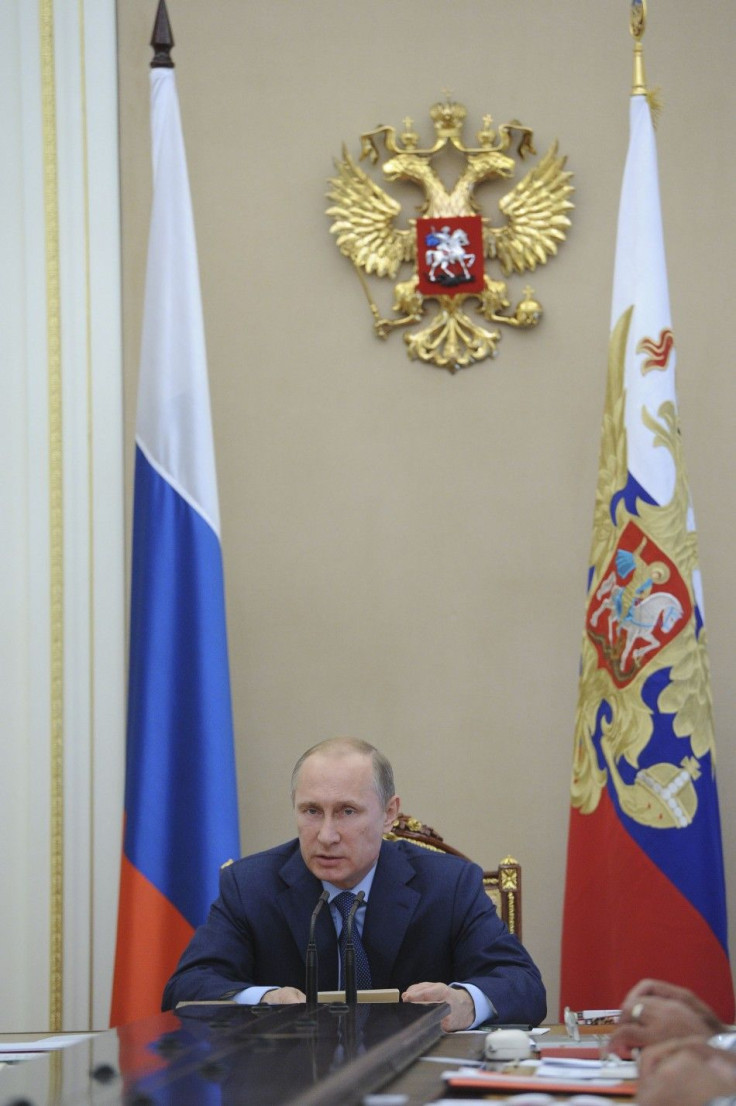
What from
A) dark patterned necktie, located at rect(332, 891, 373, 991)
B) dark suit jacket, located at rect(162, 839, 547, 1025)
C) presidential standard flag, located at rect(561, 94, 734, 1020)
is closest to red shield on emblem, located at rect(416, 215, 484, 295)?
presidential standard flag, located at rect(561, 94, 734, 1020)

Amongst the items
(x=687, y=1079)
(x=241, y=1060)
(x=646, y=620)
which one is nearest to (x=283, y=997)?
(x=241, y=1060)

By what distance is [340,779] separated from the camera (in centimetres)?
291

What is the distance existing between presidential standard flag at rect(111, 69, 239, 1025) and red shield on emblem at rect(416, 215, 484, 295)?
0.77 meters

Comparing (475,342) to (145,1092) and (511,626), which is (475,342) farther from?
(145,1092)

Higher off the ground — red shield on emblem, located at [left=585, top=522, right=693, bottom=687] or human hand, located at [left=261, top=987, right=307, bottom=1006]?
red shield on emblem, located at [left=585, top=522, right=693, bottom=687]

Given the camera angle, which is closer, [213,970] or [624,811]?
[213,970]

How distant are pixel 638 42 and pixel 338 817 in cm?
248

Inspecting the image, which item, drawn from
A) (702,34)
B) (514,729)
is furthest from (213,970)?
(702,34)

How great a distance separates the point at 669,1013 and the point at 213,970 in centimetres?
132

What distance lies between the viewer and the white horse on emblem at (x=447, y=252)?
4383 millimetres

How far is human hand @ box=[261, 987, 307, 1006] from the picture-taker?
2477 mm

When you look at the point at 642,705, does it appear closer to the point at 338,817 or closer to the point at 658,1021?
the point at 338,817

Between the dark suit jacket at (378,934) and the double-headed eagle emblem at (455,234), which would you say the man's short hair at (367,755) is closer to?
the dark suit jacket at (378,934)

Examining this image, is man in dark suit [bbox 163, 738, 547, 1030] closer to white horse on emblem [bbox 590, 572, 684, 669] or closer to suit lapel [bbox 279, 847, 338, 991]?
suit lapel [bbox 279, 847, 338, 991]
